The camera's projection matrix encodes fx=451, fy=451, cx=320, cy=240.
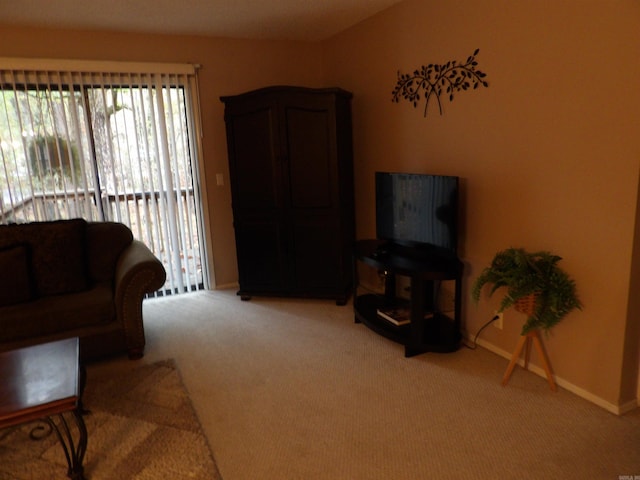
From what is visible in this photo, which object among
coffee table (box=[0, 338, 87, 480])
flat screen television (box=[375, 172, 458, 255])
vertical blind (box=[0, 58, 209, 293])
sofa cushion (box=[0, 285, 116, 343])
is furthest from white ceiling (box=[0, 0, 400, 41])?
coffee table (box=[0, 338, 87, 480])

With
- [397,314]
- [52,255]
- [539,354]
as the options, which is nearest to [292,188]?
[397,314]

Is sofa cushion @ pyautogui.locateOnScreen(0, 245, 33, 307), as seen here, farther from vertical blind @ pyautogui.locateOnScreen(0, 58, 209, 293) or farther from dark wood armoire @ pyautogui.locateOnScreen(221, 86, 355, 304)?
dark wood armoire @ pyautogui.locateOnScreen(221, 86, 355, 304)

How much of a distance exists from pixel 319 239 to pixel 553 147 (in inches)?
78.1

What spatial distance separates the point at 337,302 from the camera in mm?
3871

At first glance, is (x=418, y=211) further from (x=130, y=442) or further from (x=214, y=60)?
(x=214, y=60)

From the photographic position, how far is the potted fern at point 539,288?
2.28 m

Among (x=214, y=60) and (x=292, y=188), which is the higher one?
(x=214, y=60)

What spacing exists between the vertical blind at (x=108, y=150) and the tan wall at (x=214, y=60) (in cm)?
12

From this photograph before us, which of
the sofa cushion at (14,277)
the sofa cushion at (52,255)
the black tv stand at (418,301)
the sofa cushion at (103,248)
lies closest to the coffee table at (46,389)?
the sofa cushion at (14,277)

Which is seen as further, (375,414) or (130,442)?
(375,414)

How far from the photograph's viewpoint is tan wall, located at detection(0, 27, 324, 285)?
359 centimetres

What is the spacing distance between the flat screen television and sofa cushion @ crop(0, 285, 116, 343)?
2.00m

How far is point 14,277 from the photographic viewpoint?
2.86 m

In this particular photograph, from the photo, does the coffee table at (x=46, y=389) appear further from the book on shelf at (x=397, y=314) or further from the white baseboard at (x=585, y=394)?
the white baseboard at (x=585, y=394)
